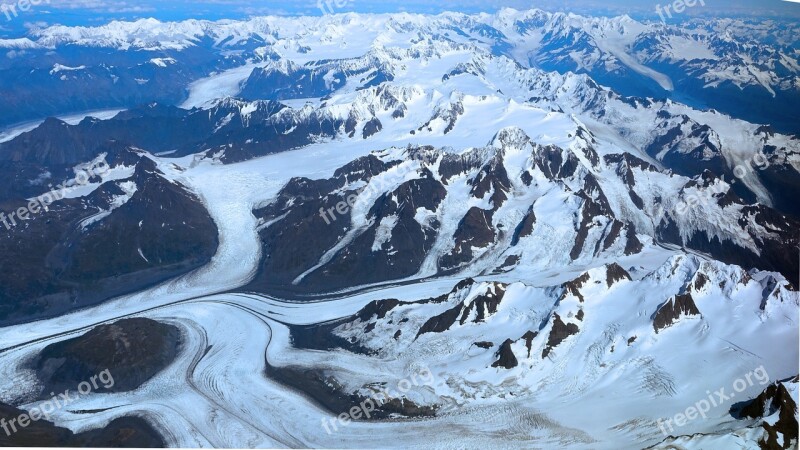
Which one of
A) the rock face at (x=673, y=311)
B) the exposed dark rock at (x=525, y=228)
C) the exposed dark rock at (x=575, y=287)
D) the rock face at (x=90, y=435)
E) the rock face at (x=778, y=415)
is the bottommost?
the exposed dark rock at (x=525, y=228)

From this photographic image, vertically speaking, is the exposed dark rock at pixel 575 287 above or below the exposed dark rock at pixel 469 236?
above

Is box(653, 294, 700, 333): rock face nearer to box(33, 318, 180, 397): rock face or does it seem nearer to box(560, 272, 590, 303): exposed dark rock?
box(560, 272, 590, 303): exposed dark rock

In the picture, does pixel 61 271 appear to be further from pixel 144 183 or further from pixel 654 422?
pixel 654 422

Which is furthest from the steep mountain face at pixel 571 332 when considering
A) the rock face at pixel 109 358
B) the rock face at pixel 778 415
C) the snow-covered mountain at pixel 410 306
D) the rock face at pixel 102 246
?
the rock face at pixel 102 246

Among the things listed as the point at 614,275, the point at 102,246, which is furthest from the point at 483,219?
the point at 102,246

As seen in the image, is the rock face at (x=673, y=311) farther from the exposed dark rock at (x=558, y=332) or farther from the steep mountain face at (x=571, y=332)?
the exposed dark rock at (x=558, y=332)

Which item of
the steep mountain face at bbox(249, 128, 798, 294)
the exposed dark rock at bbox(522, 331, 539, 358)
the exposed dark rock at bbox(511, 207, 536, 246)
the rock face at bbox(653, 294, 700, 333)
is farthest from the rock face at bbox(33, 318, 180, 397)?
the rock face at bbox(653, 294, 700, 333)

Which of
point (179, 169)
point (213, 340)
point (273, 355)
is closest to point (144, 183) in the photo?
point (179, 169)
